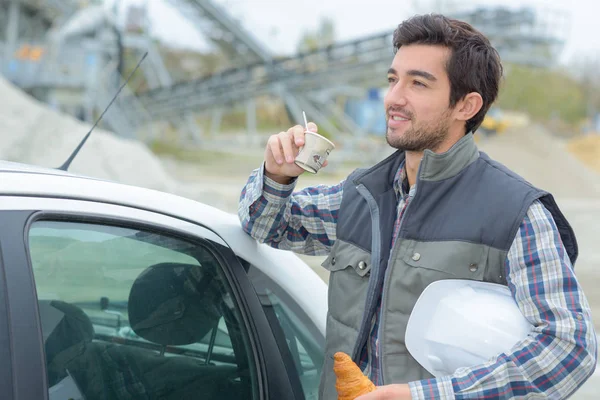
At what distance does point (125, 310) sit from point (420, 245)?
2.28 ft

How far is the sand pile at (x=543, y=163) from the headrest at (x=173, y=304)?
2036 cm

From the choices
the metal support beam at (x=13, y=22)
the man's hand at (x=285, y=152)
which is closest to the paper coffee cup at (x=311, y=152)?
the man's hand at (x=285, y=152)

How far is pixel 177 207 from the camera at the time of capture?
5.66 ft

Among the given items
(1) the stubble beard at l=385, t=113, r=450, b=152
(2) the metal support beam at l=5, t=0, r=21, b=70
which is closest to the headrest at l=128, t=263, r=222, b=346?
(1) the stubble beard at l=385, t=113, r=450, b=152

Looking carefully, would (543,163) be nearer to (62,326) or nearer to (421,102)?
(421,102)

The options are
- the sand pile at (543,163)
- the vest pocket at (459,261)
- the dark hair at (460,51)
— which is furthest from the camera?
the sand pile at (543,163)

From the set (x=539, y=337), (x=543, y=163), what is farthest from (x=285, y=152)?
(x=543, y=163)

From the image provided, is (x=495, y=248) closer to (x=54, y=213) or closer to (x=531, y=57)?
(x=54, y=213)

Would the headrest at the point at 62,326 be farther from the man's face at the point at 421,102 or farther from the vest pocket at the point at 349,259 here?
the man's face at the point at 421,102

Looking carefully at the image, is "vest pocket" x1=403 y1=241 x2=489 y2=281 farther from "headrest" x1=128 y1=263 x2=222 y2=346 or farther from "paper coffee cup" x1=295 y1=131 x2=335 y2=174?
"headrest" x1=128 y1=263 x2=222 y2=346

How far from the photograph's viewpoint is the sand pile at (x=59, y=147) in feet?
36.7

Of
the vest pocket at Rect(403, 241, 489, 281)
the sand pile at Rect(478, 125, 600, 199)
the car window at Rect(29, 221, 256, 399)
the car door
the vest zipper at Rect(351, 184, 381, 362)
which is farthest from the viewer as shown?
the sand pile at Rect(478, 125, 600, 199)

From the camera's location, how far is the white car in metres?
1.28

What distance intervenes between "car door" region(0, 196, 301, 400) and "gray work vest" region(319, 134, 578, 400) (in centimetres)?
23
